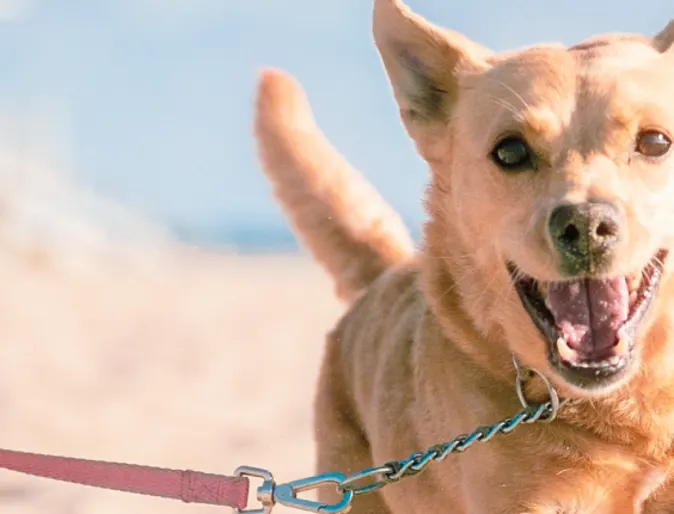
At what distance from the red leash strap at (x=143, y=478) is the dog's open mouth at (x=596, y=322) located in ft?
3.08

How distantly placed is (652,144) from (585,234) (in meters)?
0.39

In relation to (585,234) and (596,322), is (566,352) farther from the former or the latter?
(585,234)

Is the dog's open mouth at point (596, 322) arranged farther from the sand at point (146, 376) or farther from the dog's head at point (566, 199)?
the sand at point (146, 376)

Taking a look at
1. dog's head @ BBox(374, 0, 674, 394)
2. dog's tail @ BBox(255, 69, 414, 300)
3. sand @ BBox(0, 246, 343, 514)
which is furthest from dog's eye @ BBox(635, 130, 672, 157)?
sand @ BBox(0, 246, 343, 514)

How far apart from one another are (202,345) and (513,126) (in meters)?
6.23

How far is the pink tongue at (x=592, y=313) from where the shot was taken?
9.77ft

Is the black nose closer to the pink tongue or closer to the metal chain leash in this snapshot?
the pink tongue

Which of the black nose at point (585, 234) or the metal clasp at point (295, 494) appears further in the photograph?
the metal clasp at point (295, 494)

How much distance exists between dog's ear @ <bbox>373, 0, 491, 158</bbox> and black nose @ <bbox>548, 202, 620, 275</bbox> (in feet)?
2.95

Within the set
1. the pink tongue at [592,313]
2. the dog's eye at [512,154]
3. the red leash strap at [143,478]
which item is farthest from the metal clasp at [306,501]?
the dog's eye at [512,154]

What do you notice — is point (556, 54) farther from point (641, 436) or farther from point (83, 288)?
point (83, 288)

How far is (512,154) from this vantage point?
3.21 m

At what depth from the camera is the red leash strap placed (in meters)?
3.13

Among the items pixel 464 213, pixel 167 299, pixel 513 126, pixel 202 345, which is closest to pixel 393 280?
pixel 464 213
